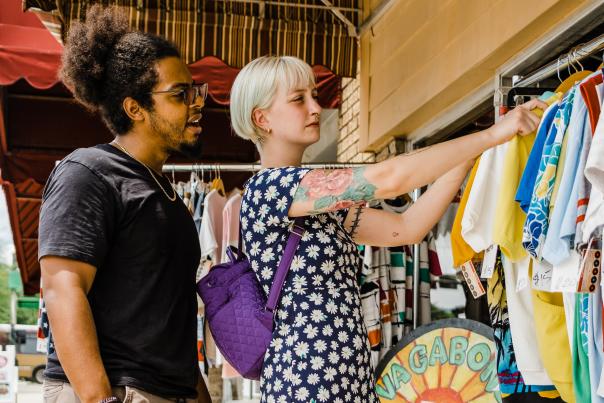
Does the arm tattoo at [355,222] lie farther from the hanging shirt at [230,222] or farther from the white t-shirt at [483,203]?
the hanging shirt at [230,222]

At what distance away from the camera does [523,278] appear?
286 cm

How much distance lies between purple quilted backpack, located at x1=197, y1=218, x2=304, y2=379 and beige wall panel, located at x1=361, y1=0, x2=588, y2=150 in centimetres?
183

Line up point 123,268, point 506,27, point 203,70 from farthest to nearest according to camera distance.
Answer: point 203,70, point 506,27, point 123,268

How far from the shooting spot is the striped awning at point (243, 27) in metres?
5.86

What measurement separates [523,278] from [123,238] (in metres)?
1.31

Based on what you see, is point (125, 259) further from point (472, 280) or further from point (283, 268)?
point (472, 280)

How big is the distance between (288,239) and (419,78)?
3.00 meters

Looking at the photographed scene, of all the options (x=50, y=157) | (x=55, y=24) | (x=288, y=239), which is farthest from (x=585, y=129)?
(x=50, y=157)

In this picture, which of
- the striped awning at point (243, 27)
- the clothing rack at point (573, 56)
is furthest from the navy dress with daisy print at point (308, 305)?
the striped awning at point (243, 27)

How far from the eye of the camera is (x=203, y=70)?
6352 millimetres

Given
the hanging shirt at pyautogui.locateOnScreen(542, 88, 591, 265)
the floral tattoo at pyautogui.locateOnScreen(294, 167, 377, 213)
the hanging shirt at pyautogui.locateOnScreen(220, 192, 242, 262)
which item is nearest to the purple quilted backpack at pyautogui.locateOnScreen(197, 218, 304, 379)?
the floral tattoo at pyautogui.locateOnScreen(294, 167, 377, 213)

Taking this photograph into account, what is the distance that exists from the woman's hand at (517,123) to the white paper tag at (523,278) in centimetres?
44

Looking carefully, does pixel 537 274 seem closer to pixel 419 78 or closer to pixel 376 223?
pixel 376 223

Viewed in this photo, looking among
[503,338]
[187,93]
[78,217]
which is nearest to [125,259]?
[78,217]
